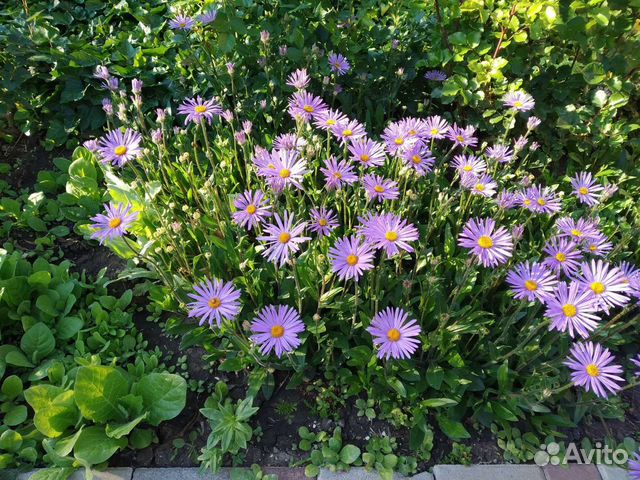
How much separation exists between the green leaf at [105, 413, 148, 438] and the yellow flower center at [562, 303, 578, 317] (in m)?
1.81

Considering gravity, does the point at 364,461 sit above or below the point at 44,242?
below

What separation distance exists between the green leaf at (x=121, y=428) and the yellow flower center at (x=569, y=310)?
5.93ft

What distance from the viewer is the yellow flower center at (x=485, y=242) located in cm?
216

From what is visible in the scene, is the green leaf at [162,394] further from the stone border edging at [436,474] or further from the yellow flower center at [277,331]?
the yellow flower center at [277,331]

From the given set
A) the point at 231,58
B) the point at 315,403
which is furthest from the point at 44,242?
the point at 315,403

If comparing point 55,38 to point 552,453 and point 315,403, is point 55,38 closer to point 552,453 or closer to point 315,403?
point 315,403

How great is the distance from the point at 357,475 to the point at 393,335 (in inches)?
24.6

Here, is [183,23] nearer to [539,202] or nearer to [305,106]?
[305,106]

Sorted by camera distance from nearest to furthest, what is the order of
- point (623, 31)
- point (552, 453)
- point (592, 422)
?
1. point (552, 453)
2. point (592, 422)
3. point (623, 31)

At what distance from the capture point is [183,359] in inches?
98.0

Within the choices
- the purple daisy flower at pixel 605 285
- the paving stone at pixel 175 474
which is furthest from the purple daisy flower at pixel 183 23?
the purple daisy flower at pixel 605 285

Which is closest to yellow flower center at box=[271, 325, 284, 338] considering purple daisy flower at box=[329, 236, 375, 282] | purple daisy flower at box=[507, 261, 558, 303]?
purple daisy flower at box=[329, 236, 375, 282]

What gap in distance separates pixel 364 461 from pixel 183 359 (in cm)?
100

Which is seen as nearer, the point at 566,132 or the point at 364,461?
the point at 364,461
